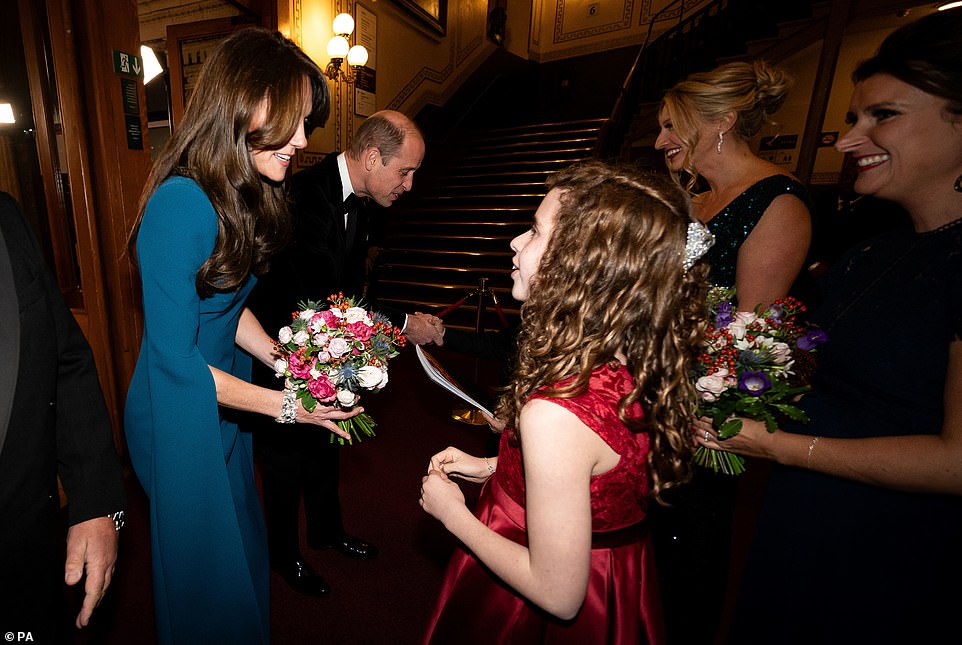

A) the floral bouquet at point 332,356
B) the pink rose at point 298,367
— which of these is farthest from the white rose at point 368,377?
the pink rose at point 298,367

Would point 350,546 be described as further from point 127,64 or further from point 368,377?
point 127,64

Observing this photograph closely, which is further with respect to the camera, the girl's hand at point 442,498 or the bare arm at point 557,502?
the girl's hand at point 442,498

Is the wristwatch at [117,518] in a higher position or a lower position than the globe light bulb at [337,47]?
lower

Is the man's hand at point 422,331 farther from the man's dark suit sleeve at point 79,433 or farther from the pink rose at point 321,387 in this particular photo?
the man's dark suit sleeve at point 79,433

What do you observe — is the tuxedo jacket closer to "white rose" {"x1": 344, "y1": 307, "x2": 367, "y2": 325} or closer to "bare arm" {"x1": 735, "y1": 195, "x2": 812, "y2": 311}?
"white rose" {"x1": 344, "y1": 307, "x2": 367, "y2": 325}

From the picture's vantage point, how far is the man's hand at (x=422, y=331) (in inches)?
99.9

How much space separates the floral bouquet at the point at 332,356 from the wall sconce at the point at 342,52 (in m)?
6.13

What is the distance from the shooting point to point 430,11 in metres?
9.05

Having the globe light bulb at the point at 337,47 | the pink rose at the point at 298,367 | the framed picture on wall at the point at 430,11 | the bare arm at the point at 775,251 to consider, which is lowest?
the pink rose at the point at 298,367

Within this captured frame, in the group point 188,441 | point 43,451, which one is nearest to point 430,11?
point 188,441

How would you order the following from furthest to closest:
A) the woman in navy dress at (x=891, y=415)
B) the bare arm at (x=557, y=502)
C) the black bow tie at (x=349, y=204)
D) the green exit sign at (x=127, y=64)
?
the green exit sign at (x=127, y=64) → the black bow tie at (x=349, y=204) → the woman in navy dress at (x=891, y=415) → the bare arm at (x=557, y=502)

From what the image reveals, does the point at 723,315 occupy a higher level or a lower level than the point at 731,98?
lower

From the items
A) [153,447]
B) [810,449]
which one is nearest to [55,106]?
[153,447]

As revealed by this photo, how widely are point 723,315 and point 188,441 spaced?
5.59 feet
